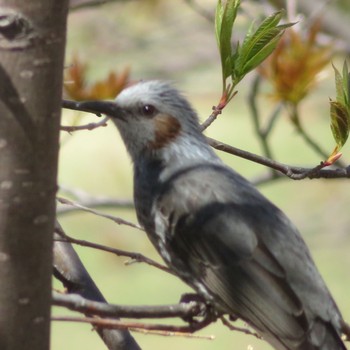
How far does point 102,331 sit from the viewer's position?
234cm

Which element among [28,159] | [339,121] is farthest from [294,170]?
[28,159]

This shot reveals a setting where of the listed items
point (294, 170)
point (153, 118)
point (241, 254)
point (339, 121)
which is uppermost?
point (339, 121)

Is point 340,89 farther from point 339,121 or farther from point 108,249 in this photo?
point 108,249

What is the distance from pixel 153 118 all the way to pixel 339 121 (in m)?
1.06

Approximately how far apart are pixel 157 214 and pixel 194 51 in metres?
6.82

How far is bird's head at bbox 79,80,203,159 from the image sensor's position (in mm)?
3000

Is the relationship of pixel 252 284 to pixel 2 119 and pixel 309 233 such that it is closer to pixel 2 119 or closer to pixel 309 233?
pixel 2 119

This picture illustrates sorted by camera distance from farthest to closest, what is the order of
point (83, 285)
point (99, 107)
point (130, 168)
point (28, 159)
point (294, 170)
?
point (130, 168)
point (99, 107)
point (83, 285)
point (294, 170)
point (28, 159)

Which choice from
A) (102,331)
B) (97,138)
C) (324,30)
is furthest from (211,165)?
(97,138)

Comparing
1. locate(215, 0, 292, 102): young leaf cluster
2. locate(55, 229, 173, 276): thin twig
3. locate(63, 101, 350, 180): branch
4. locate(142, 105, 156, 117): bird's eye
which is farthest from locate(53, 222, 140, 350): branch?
locate(142, 105, 156, 117): bird's eye

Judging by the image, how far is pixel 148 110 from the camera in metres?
3.04

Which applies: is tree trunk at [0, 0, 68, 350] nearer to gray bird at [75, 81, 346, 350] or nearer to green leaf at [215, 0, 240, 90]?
green leaf at [215, 0, 240, 90]

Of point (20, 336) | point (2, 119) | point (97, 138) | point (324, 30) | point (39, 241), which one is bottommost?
point (97, 138)

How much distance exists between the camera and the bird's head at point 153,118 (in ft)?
9.84
